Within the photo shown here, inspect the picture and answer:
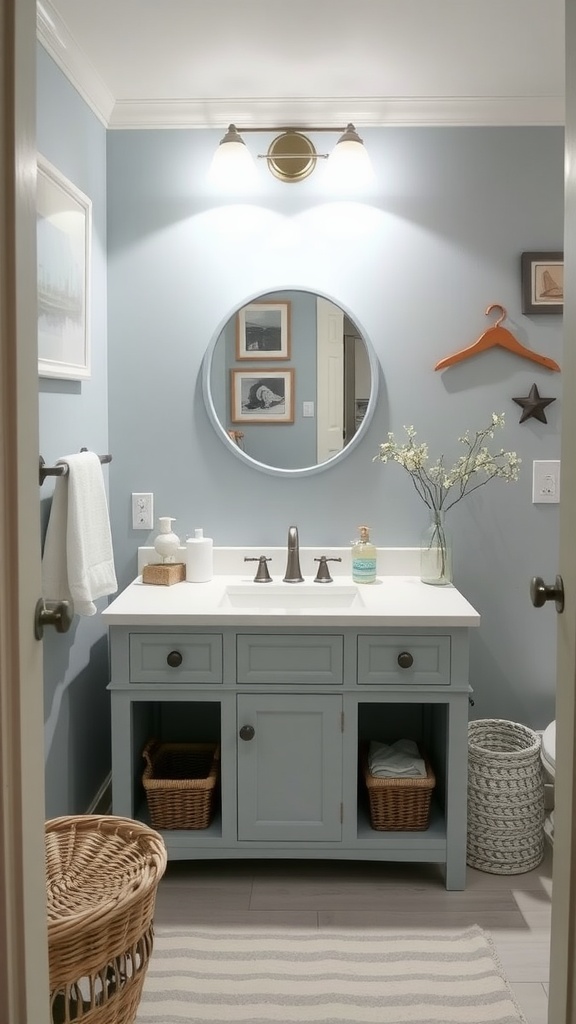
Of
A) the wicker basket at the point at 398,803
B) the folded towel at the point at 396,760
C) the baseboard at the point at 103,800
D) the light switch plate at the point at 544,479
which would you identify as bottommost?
the baseboard at the point at 103,800

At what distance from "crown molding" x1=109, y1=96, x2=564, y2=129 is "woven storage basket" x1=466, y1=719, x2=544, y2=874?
1947 millimetres

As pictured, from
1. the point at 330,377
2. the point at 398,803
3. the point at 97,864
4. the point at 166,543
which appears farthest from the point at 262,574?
the point at 97,864

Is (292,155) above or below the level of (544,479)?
above

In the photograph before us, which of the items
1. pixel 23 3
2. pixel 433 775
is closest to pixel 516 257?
pixel 433 775

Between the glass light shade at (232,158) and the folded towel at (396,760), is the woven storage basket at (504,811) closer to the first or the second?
the folded towel at (396,760)

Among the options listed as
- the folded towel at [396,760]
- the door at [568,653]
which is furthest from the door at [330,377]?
the door at [568,653]

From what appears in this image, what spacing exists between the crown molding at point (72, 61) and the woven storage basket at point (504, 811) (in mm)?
2216

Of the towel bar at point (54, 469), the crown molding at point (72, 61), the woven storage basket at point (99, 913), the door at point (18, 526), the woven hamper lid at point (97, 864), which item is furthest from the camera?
the crown molding at point (72, 61)

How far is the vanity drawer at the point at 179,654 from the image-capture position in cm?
248

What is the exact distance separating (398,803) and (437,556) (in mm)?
753

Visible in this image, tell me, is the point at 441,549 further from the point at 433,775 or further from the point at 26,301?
the point at 26,301

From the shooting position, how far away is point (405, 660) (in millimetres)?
2445

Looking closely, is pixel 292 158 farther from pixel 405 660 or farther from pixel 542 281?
pixel 405 660

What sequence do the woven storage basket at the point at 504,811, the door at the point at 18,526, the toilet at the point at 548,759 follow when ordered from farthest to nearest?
the woven storage basket at the point at 504,811
the toilet at the point at 548,759
the door at the point at 18,526
